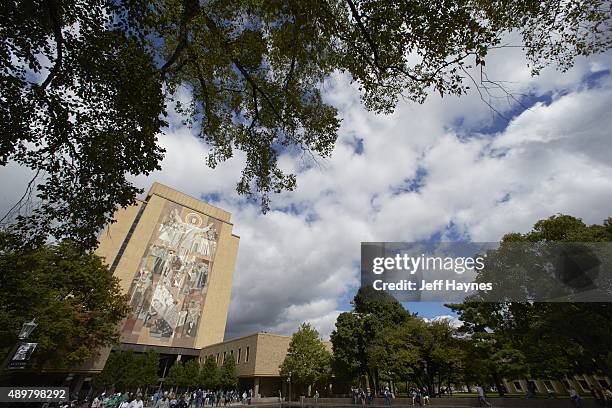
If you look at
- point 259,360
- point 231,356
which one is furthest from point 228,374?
point 259,360

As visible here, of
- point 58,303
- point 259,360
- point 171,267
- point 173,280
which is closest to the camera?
point 58,303

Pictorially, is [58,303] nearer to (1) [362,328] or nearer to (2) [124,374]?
(2) [124,374]

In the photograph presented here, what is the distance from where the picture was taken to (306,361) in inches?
1494

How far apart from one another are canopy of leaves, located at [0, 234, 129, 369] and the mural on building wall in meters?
19.7

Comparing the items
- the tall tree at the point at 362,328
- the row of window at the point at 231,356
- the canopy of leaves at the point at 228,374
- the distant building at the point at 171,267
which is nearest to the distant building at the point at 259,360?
the row of window at the point at 231,356

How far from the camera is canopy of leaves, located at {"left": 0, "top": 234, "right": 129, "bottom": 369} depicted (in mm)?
19203

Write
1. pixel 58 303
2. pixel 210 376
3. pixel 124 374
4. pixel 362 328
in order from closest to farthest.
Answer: pixel 58 303 < pixel 362 328 < pixel 124 374 < pixel 210 376

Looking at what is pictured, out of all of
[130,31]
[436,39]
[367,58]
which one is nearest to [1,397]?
[130,31]

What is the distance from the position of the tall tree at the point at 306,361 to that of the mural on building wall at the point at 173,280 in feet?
66.7

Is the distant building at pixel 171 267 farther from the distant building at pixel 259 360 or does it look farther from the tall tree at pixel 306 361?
the tall tree at pixel 306 361

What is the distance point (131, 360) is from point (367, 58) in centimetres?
4440

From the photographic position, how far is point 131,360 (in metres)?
37.9

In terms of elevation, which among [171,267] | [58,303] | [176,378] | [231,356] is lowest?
[176,378]

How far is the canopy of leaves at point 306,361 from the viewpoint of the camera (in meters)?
37.3
